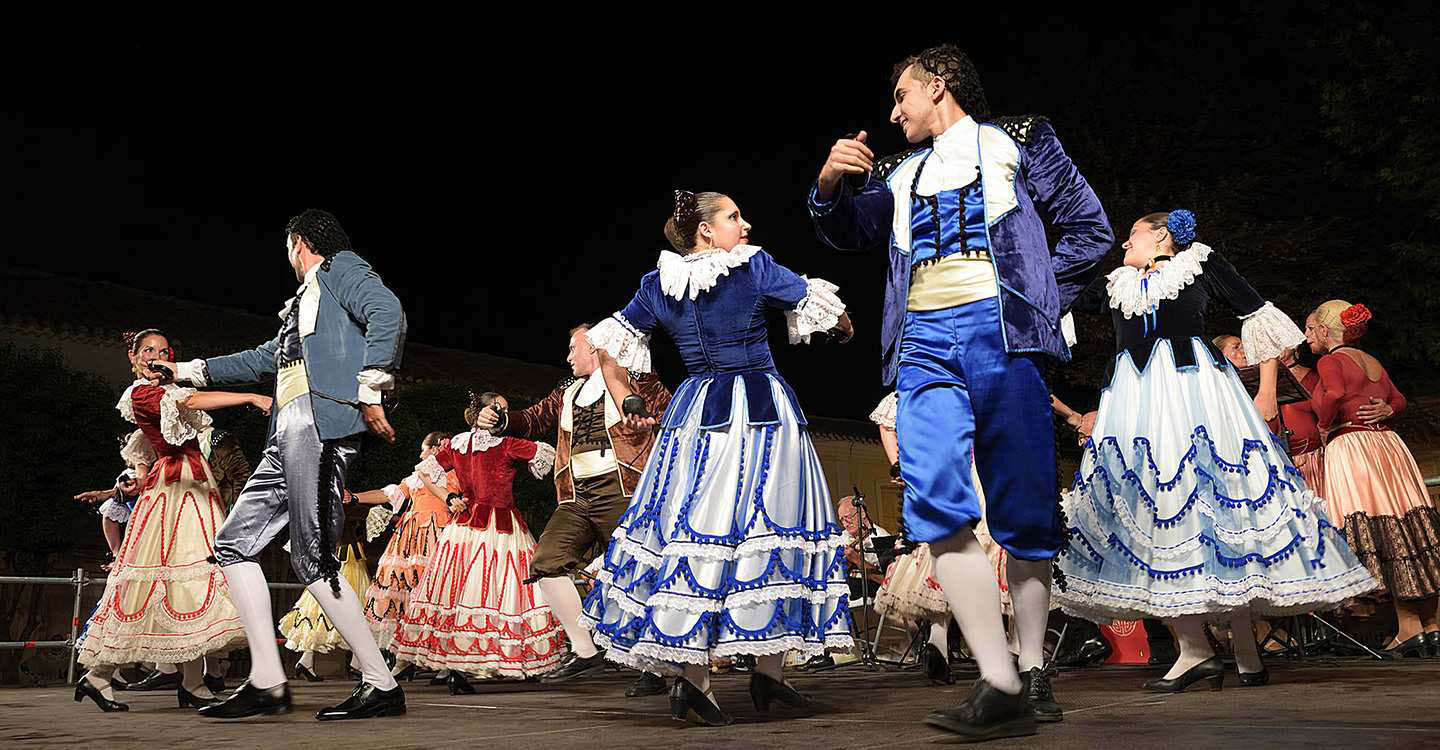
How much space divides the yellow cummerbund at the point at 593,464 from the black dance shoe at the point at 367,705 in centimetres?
220

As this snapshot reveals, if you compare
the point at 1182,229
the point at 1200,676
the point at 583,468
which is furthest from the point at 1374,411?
the point at 583,468

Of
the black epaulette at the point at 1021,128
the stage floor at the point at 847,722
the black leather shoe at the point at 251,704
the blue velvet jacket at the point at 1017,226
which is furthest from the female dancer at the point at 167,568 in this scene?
the black epaulette at the point at 1021,128

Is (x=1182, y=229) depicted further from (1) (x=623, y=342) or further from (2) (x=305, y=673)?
(2) (x=305, y=673)

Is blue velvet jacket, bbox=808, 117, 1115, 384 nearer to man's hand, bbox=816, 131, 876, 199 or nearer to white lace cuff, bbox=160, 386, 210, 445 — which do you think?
man's hand, bbox=816, 131, 876, 199

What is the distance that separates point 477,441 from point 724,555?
3.78 m

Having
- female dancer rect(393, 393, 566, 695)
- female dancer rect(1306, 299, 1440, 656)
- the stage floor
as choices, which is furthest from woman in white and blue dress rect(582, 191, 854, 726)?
female dancer rect(1306, 299, 1440, 656)

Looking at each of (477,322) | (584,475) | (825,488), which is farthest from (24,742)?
(477,322)

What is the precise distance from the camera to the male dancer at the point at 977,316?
3.02 meters

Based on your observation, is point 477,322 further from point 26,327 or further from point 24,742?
point 24,742

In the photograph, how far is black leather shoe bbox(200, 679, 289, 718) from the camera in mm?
4234

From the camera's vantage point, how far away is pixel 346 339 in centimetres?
447

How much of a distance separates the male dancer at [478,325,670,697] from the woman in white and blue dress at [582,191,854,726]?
2102 millimetres

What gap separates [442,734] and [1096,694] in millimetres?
2276

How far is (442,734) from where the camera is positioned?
3441 millimetres
